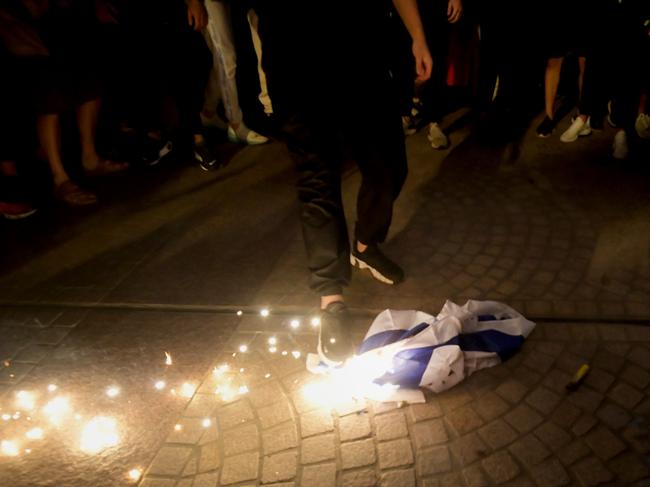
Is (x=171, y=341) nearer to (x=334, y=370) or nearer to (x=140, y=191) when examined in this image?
(x=334, y=370)

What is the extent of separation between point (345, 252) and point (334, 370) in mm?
607

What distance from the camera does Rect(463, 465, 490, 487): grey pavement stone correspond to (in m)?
1.81

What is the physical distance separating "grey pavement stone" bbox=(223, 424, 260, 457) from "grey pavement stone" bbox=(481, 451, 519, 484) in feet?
2.94

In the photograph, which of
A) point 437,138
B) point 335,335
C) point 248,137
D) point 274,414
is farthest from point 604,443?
point 248,137

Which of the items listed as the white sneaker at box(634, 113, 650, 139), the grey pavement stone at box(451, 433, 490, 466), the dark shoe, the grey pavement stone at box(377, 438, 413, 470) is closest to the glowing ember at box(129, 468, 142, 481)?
the grey pavement stone at box(377, 438, 413, 470)

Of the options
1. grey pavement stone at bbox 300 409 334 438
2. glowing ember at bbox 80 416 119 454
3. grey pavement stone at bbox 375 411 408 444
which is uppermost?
glowing ember at bbox 80 416 119 454

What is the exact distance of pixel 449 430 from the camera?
202cm

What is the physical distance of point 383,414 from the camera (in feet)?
6.97

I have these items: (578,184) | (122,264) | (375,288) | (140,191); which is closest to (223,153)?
(140,191)

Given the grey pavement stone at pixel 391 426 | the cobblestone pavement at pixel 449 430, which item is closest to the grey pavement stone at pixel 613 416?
the cobblestone pavement at pixel 449 430

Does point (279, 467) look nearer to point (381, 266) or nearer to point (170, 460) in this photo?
point (170, 460)

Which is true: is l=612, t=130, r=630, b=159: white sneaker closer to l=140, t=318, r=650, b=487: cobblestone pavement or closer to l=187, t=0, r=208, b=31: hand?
l=140, t=318, r=650, b=487: cobblestone pavement

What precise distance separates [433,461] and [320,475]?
433 mm

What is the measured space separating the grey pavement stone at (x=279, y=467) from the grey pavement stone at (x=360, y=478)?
0.20 metres
